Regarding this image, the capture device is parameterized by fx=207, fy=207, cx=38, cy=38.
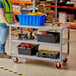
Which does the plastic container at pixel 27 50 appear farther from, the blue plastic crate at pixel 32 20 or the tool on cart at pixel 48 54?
the blue plastic crate at pixel 32 20

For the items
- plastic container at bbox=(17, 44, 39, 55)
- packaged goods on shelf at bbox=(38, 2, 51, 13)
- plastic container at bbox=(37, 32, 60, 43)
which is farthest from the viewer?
packaged goods on shelf at bbox=(38, 2, 51, 13)

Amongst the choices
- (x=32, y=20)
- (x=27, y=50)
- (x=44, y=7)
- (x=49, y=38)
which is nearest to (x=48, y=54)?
(x=49, y=38)

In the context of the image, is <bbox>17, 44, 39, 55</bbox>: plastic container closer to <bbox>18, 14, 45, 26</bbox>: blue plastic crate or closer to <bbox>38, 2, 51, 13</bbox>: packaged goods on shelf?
<bbox>18, 14, 45, 26</bbox>: blue plastic crate

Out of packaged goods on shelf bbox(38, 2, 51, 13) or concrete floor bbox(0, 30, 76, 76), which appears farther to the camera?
packaged goods on shelf bbox(38, 2, 51, 13)

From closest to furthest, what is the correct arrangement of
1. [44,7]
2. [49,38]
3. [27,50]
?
[49,38]
[27,50]
[44,7]

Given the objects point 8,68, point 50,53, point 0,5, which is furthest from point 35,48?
point 0,5

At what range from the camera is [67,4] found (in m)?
8.77

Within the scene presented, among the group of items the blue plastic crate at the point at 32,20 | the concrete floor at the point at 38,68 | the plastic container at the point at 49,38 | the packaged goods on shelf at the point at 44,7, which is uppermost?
the packaged goods on shelf at the point at 44,7

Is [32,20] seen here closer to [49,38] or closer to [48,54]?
[49,38]

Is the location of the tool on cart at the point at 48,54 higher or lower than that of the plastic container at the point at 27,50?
lower

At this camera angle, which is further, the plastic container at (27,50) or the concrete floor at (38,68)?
the plastic container at (27,50)

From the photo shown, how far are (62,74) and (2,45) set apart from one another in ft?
5.92

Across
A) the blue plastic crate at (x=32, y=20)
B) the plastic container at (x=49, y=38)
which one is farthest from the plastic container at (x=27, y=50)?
the blue plastic crate at (x=32, y=20)

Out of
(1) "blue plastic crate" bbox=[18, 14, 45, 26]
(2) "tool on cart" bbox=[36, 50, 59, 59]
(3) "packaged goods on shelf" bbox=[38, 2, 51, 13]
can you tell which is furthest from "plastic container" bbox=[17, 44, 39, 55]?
(3) "packaged goods on shelf" bbox=[38, 2, 51, 13]
